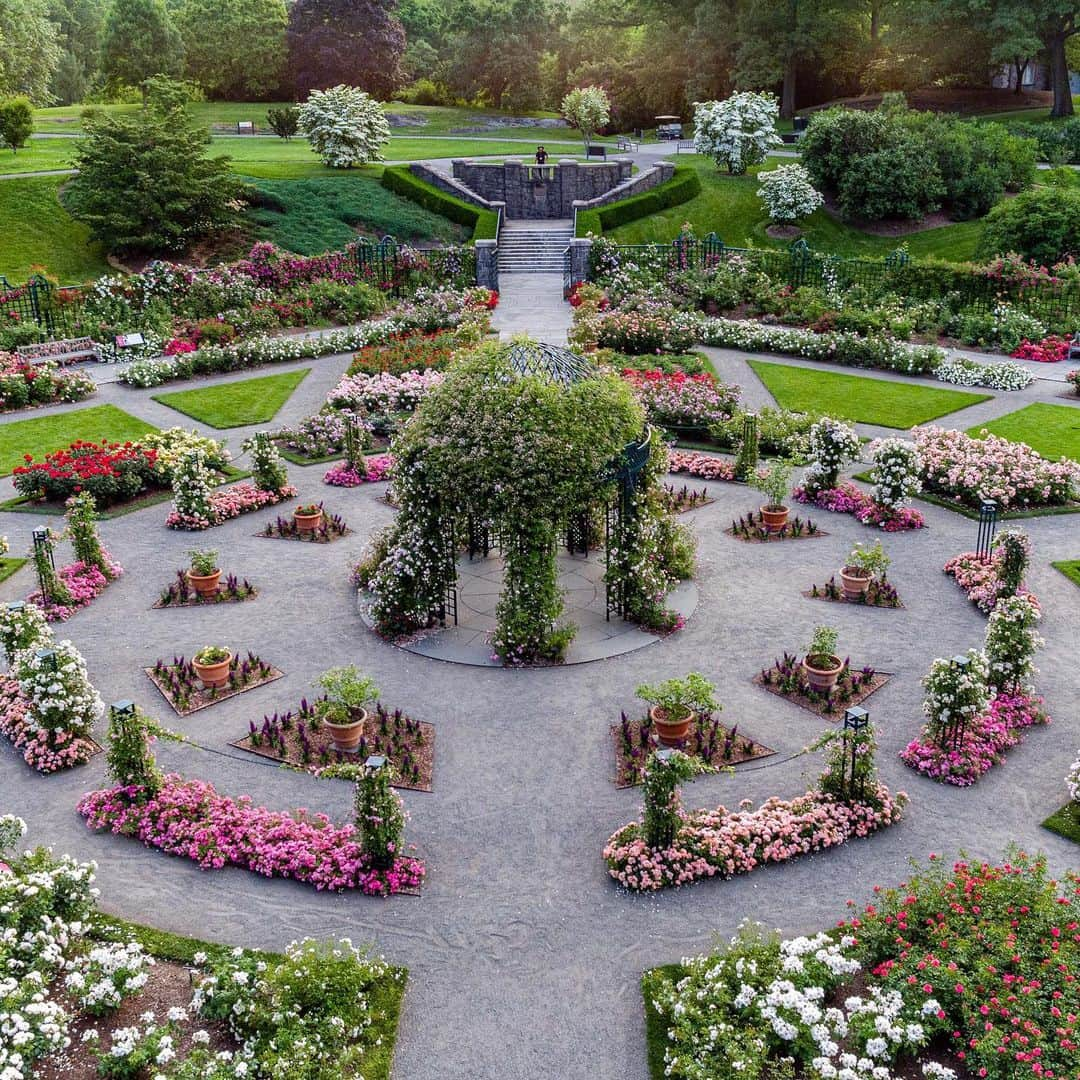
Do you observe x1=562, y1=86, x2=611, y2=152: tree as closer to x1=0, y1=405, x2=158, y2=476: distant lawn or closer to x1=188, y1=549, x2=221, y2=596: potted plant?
x1=0, y1=405, x2=158, y2=476: distant lawn

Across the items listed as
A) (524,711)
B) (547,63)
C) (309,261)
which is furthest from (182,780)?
(547,63)

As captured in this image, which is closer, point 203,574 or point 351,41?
point 203,574

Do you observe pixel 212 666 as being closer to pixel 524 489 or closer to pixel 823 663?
Answer: pixel 524 489

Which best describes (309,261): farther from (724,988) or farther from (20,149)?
(724,988)

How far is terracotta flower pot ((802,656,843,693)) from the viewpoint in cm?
1269

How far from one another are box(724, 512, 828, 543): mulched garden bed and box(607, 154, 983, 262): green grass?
21.4 m

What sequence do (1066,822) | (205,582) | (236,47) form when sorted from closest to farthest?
1. (1066,822)
2. (205,582)
3. (236,47)

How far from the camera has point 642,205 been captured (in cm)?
3919

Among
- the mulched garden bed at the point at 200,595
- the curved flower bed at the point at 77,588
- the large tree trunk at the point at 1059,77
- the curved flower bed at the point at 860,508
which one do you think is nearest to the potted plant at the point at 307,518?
the mulched garden bed at the point at 200,595

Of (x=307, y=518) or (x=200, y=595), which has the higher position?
(x=307, y=518)

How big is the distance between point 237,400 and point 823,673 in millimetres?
15977

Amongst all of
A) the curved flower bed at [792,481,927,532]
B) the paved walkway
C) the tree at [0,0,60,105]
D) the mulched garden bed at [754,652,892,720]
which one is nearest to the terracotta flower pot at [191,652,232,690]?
the paved walkway

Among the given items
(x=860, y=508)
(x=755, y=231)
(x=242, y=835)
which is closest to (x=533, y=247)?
(x=755, y=231)

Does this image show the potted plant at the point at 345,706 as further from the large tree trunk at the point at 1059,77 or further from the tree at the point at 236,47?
the tree at the point at 236,47
